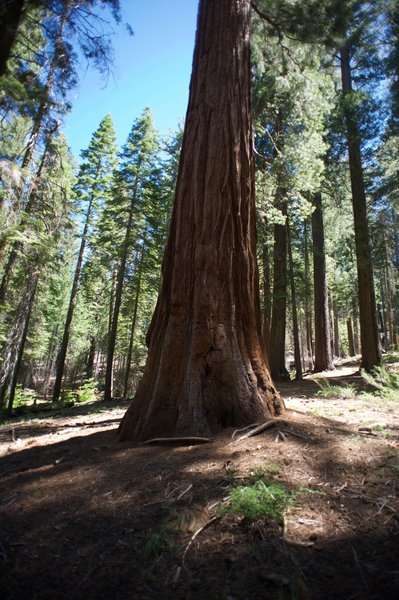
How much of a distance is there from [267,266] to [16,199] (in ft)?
36.3

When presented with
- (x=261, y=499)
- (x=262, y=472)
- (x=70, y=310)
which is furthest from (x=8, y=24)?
→ (x=70, y=310)

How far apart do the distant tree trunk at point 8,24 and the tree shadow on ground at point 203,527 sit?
23.0 feet

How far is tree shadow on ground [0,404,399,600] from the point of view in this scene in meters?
1.58

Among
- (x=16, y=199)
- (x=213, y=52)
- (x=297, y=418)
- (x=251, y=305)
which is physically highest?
(x=213, y=52)

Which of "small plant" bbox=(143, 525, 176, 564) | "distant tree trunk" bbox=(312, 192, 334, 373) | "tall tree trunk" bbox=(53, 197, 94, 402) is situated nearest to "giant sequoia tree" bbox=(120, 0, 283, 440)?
"small plant" bbox=(143, 525, 176, 564)

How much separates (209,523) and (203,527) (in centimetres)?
4

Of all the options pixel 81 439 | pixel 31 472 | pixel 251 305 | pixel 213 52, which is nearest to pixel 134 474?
pixel 31 472

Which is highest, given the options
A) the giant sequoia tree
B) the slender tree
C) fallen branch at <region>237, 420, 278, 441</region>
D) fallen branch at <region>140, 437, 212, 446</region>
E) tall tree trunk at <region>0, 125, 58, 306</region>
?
the slender tree

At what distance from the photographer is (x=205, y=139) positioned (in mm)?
4438

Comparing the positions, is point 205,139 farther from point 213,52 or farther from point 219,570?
point 219,570

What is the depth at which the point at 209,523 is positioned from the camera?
199cm

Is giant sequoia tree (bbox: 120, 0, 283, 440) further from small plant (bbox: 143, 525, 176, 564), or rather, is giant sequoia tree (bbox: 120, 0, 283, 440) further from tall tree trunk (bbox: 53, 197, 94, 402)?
tall tree trunk (bbox: 53, 197, 94, 402)

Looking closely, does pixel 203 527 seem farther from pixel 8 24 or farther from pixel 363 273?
pixel 363 273

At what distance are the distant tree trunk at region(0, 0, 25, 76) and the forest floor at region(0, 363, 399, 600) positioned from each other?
6989 millimetres
